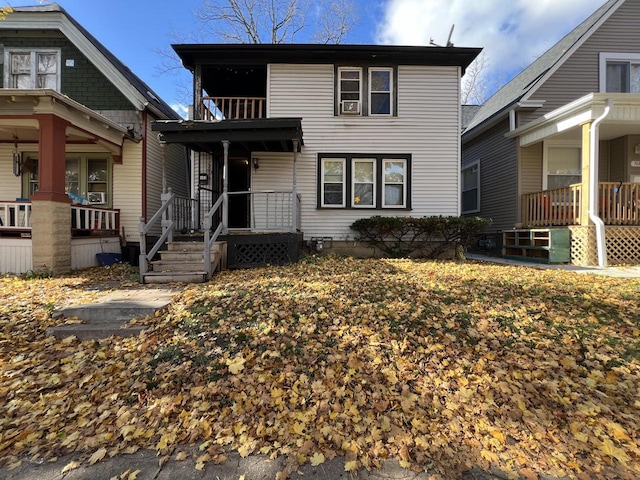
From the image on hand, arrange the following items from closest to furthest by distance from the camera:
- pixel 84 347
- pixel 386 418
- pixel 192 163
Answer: pixel 386 418, pixel 84 347, pixel 192 163

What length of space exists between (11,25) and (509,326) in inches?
574

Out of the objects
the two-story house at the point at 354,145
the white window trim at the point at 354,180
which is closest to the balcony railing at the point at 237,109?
the two-story house at the point at 354,145

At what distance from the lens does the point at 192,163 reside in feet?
33.3

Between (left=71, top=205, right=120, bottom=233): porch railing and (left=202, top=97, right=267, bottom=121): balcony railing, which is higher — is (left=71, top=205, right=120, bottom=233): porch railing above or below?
below

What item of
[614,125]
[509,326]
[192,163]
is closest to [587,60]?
[614,125]

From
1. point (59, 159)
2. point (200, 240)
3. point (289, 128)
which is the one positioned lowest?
point (200, 240)

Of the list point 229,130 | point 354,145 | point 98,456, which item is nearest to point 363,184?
point 354,145

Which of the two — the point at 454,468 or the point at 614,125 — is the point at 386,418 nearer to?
the point at 454,468

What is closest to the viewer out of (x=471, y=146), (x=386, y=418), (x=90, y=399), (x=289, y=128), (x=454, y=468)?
(x=454, y=468)

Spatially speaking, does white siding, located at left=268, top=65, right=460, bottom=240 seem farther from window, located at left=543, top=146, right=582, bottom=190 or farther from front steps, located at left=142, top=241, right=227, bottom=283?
front steps, located at left=142, top=241, right=227, bottom=283

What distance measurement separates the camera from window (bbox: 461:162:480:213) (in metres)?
13.5

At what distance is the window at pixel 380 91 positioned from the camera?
1022cm

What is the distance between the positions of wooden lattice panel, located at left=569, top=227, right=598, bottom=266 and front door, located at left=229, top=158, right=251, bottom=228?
9265 mm

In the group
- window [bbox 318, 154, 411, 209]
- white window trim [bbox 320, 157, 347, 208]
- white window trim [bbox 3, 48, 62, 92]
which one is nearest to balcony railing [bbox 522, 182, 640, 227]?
window [bbox 318, 154, 411, 209]
